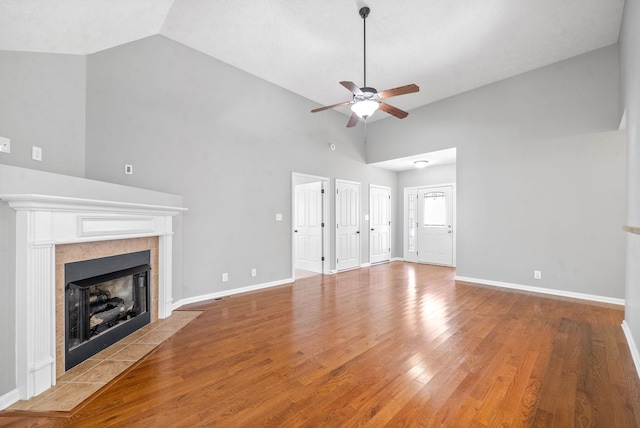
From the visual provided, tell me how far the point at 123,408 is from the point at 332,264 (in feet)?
15.1

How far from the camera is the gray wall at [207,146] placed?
10.8 feet

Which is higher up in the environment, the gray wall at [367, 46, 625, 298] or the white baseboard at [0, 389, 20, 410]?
the gray wall at [367, 46, 625, 298]

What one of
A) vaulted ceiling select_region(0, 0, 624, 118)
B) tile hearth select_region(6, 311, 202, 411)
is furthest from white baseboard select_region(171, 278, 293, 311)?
vaulted ceiling select_region(0, 0, 624, 118)

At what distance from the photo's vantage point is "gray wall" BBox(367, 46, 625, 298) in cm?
393

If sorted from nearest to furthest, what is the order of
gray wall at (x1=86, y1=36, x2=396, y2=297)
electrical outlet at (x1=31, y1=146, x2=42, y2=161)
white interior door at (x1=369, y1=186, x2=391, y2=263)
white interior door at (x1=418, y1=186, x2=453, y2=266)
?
electrical outlet at (x1=31, y1=146, x2=42, y2=161) < gray wall at (x1=86, y1=36, x2=396, y2=297) < white interior door at (x1=418, y1=186, x2=453, y2=266) < white interior door at (x1=369, y1=186, x2=391, y2=263)

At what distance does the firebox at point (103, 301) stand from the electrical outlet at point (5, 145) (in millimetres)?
1133

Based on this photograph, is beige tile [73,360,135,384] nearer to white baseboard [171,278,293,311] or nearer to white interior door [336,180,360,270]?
white baseboard [171,278,293,311]

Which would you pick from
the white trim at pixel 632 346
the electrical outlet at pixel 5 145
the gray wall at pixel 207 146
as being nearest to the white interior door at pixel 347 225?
the gray wall at pixel 207 146

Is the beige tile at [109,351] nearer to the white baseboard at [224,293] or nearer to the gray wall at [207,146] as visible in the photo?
the white baseboard at [224,293]

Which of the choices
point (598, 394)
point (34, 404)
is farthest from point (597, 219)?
point (34, 404)

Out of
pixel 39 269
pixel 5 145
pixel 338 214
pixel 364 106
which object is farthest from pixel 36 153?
pixel 338 214

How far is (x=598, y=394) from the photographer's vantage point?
6.20 ft

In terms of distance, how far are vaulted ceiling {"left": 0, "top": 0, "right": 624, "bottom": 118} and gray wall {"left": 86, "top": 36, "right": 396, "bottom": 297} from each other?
33 centimetres

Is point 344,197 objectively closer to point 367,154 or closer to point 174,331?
point 367,154
